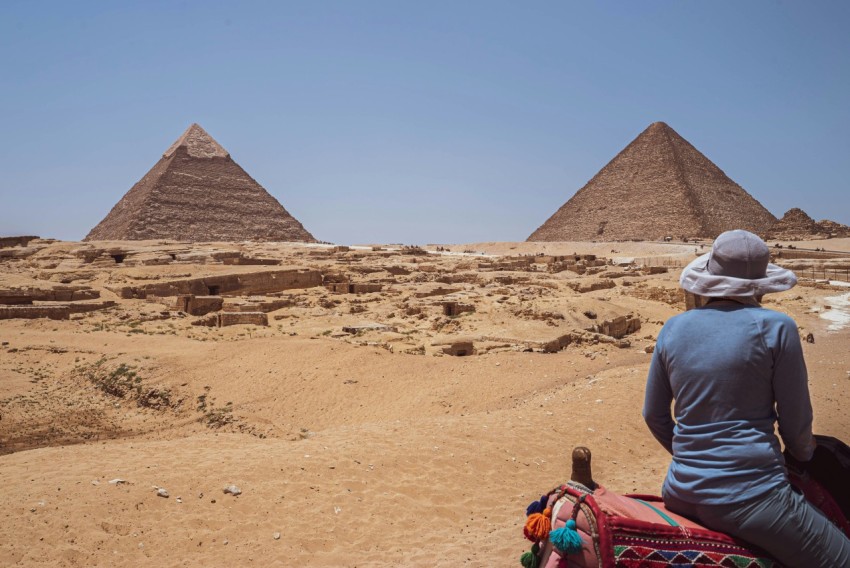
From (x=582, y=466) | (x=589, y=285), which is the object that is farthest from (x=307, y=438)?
(x=589, y=285)

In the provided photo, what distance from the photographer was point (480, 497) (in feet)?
17.1

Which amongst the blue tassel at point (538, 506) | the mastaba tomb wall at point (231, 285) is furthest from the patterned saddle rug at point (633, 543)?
the mastaba tomb wall at point (231, 285)

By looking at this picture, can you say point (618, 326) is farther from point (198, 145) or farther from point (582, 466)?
point (198, 145)

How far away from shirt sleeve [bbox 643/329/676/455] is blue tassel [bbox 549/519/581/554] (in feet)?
1.63

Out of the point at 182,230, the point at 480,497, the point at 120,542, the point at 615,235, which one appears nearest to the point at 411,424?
the point at 480,497

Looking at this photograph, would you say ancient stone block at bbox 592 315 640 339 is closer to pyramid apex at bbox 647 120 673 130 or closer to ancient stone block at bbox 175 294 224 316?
ancient stone block at bbox 175 294 224 316

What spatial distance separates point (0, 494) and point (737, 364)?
5.32 metres

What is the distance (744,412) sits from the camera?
214cm

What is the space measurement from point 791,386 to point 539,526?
3.33ft

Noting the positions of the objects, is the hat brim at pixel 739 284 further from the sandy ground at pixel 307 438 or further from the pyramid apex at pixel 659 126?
the pyramid apex at pixel 659 126

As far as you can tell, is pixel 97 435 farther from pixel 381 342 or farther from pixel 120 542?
pixel 381 342

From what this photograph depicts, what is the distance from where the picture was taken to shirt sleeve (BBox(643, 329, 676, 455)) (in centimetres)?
234

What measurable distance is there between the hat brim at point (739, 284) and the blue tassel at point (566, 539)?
98 centimetres

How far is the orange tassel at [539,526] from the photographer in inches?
90.4
